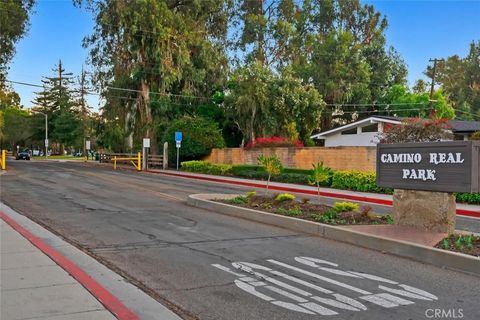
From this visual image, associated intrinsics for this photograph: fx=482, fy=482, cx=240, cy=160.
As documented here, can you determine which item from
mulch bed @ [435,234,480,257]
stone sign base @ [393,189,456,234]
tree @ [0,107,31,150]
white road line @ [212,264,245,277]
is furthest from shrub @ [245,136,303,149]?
tree @ [0,107,31,150]

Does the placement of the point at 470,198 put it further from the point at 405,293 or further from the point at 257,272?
the point at 257,272

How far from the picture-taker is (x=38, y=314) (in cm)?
482

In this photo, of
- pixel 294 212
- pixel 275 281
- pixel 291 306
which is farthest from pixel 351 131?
pixel 291 306

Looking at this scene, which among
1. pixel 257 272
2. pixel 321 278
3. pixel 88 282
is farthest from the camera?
pixel 257 272

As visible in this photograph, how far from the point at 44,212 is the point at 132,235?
14.1 ft

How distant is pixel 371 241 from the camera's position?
844cm

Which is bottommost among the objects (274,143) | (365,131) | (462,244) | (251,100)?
(462,244)

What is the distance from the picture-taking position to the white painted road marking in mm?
5449

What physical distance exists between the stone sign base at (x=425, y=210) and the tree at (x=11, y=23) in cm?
3192

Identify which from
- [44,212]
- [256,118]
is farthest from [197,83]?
[44,212]

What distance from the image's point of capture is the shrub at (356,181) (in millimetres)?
21606

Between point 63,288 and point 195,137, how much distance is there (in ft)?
109

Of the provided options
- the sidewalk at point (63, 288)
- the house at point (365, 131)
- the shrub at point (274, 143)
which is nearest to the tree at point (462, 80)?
the house at point (365, 131)

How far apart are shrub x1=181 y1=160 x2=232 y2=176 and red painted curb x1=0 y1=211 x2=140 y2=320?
23675mm
